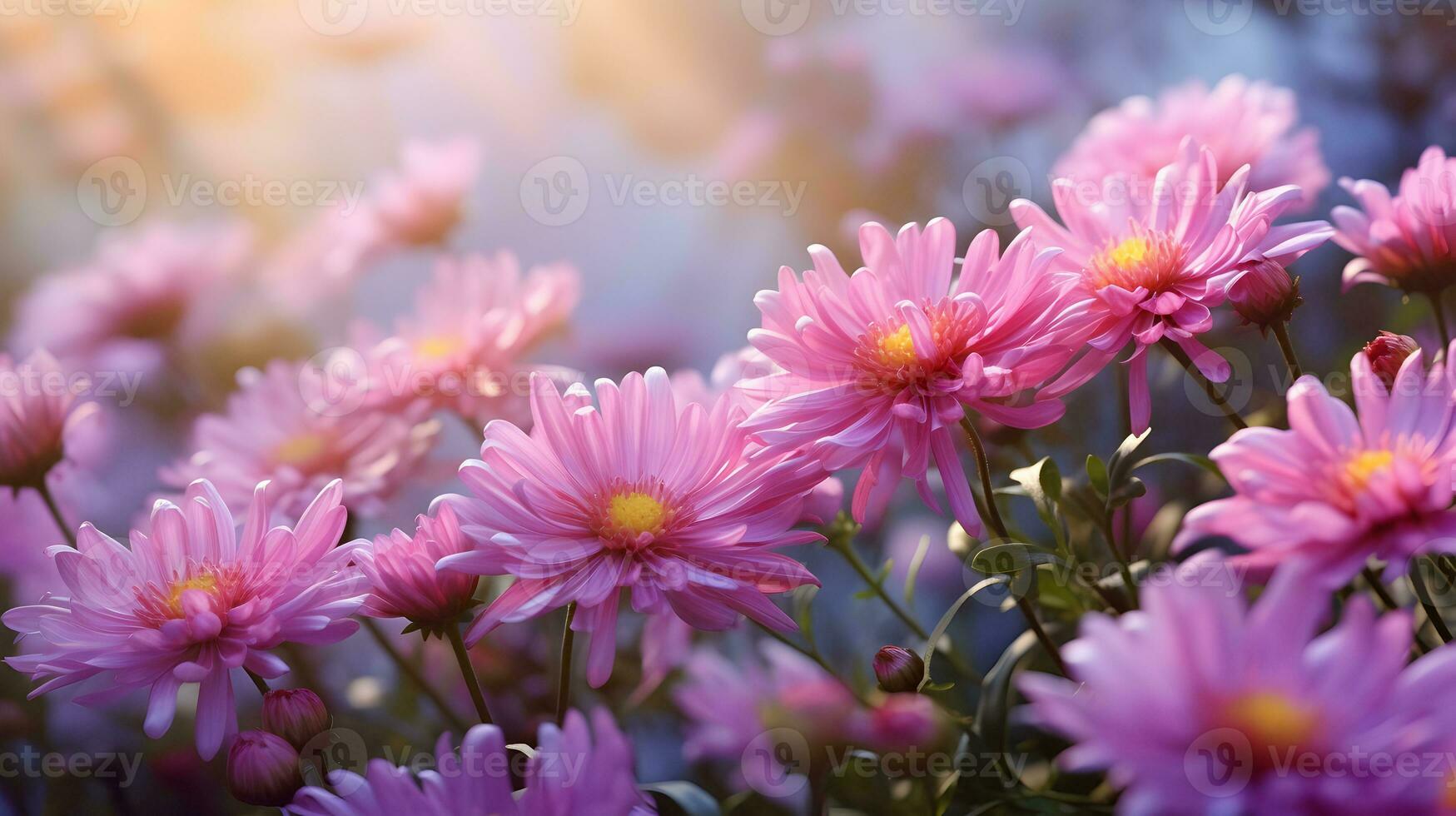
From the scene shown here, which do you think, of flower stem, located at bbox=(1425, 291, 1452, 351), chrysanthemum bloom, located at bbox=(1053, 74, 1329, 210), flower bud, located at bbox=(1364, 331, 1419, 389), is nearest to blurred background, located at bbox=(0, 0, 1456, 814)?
chrysanthemum bloom, located at bbox=(1053, 74, 1329, 210)

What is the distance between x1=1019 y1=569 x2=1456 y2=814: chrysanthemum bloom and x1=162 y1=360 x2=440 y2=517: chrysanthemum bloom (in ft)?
1.94

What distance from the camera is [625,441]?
0.63 m

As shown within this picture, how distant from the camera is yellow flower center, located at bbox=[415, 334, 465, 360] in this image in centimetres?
92

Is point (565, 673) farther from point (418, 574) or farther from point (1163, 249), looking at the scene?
point (1163, 249)

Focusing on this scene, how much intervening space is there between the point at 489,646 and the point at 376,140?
1331mm

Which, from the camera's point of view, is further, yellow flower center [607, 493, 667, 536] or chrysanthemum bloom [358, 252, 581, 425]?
chrysanthemum bloom [358, 252, 581, 425]

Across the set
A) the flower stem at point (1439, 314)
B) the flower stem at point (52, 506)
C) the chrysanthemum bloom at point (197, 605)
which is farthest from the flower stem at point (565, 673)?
the flower stem at point (1439, 314)

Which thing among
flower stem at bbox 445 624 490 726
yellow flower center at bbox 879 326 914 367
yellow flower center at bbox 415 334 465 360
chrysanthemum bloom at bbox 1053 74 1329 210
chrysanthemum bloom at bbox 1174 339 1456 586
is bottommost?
flower stem at bbox 445 624 490 726

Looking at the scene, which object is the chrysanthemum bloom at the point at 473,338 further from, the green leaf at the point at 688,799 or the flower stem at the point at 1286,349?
the flower stem at the point at 1286,349

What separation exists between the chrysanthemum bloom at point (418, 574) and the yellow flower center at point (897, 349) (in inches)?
10.6

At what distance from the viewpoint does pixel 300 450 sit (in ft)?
2.84

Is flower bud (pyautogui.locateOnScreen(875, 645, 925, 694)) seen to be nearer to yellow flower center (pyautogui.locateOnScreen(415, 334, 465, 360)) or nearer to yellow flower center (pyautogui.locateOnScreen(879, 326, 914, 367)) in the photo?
yellow flower center (pyautogui.locateOnScreen(879, 326, 914, 367))

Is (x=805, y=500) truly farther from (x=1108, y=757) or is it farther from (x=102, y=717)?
(x=102, y=717)

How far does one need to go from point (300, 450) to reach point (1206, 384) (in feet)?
2.31
